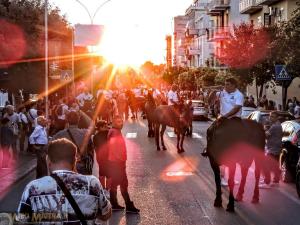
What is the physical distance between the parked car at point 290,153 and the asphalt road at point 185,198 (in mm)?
430

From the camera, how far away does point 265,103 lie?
131ft

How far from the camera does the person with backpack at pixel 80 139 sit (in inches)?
413

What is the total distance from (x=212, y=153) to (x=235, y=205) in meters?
1.07

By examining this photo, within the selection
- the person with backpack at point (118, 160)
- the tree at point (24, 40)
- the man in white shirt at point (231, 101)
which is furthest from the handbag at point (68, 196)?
the tree at point (24, 40)

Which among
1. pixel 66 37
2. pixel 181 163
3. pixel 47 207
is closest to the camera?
pixel 47 207

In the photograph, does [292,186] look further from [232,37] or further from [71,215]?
[232,37]

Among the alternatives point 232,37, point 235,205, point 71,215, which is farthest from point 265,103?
point 71,215

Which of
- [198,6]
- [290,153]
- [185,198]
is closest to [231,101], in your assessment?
[185,198]

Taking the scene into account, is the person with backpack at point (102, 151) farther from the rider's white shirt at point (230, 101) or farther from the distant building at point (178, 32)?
the distant building at point (178, 32)

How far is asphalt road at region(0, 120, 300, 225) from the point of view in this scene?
10.9 meters

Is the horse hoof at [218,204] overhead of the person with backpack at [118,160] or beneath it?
beneath

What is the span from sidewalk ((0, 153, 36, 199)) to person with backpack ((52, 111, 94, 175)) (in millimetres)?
3443

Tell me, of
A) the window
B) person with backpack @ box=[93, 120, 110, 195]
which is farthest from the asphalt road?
the window

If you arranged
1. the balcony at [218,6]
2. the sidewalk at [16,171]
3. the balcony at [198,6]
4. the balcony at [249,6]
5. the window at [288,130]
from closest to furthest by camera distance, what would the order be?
the sidewalk at [16,171]
the window at [288,130]
the balcony at [249,6]
the balcony at [218,6]
the balcony at [198,6]
